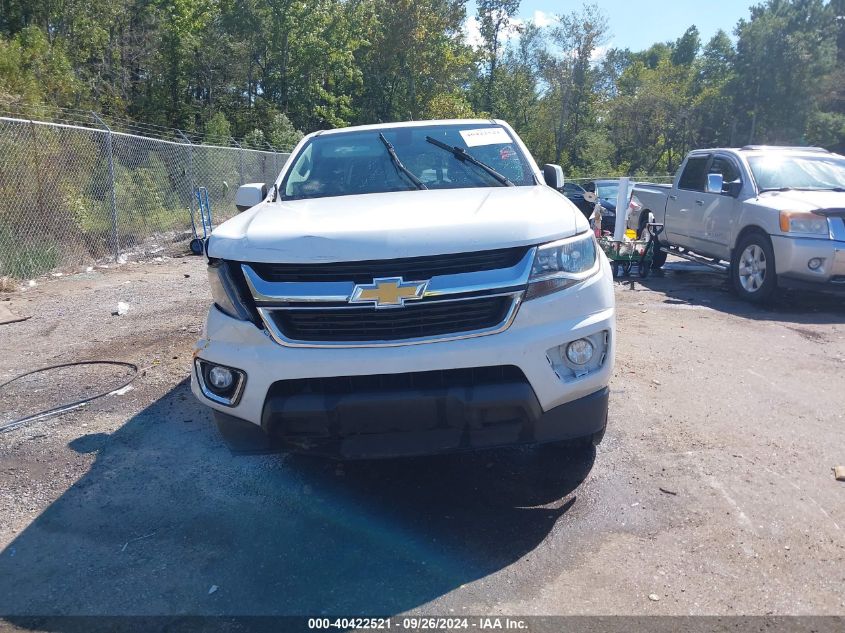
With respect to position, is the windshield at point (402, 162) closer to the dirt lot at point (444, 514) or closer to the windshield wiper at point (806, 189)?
the dirt lot at point (444, 514)

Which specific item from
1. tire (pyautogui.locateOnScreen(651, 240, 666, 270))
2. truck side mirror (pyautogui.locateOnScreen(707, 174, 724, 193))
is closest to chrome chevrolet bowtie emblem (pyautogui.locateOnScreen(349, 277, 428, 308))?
truck side mirror (pyautogui.locateOnScreen(707, 174, 724, 193))

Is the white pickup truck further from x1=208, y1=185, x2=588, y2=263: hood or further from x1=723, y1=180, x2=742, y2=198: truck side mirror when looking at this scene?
x1=723, y1=180, x2=742, y2=198: truck side mirror

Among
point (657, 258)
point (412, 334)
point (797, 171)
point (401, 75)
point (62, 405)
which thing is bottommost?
point (62, 405)

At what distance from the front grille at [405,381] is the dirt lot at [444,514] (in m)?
0.72

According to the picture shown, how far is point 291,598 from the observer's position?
2727 mm

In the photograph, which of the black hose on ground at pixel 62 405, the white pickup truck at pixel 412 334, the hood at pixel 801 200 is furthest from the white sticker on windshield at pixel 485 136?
the hood at pixel 801 200

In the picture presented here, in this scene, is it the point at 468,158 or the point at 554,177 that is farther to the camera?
the point at 554,177

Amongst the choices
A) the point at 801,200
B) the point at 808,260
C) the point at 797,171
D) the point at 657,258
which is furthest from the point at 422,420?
the point at 657,258

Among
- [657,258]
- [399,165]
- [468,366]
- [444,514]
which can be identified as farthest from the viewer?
[657,258]

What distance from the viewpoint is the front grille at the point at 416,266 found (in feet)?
9.77

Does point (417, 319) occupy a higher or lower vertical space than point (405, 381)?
higher

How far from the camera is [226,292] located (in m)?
3.19

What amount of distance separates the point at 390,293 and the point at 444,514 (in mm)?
1172

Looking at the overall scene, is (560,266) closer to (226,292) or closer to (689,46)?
(226,292)
